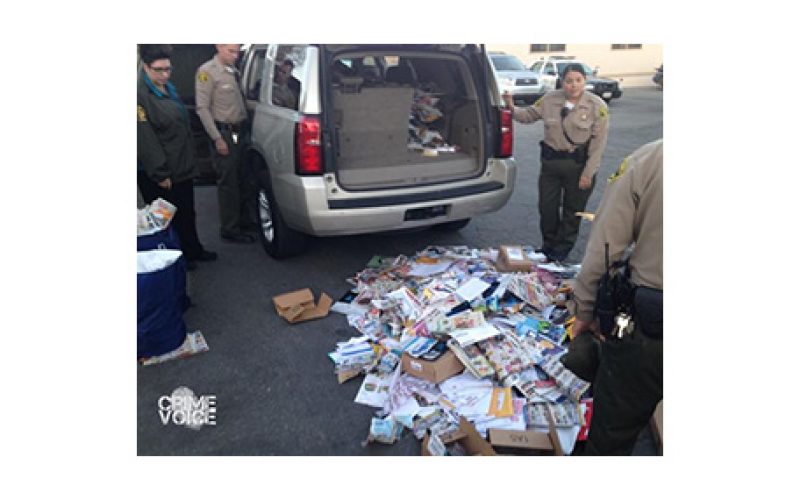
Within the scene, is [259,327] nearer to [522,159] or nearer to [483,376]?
[483,376]

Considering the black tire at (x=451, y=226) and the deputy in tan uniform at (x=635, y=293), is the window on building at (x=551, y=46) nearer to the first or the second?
the deputy in tan uniform at (x=635, y=293)

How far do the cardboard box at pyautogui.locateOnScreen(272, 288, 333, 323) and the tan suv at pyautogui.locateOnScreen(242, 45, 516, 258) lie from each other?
47 centimetres

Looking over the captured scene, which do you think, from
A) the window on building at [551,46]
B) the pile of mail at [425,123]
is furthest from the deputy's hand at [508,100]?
the pile of mail at [425,123]

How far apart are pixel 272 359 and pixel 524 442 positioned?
1.48m

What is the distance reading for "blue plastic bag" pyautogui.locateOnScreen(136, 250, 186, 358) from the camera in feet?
9.23

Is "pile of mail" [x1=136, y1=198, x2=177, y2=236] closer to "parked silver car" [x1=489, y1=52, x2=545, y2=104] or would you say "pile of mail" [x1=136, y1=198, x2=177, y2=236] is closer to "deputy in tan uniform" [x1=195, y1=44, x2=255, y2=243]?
"deputy in tan uniform" [x1=195, y1=44, x2=255, y2=243]

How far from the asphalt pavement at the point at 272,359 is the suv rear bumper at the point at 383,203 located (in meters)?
0.56

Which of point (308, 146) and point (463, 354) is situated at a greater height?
point (308, 146)

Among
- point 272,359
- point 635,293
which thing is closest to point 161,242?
point 272,359

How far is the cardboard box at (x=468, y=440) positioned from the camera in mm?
2193

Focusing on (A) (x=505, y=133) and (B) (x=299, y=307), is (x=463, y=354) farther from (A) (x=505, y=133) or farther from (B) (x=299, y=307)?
(A) (x=505, y=133)

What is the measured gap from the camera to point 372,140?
174 inches
